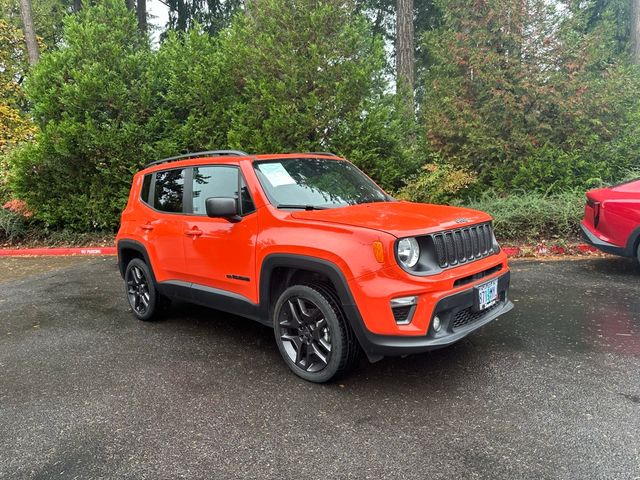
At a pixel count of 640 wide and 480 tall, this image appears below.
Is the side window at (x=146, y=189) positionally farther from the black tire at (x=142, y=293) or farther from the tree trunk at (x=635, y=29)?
the tree trunk at (x=635, y=29)

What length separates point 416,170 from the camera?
9.80 m

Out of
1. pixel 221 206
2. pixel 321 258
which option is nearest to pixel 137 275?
pixel 221 206

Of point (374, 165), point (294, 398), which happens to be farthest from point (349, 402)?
point (374, 165)

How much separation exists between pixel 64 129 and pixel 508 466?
33.1 feet

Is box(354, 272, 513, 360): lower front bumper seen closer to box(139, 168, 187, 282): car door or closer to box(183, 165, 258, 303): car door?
box(183, 165, 258, 303): car door

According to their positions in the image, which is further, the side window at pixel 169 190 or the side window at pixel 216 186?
the side window at pixel 169 190

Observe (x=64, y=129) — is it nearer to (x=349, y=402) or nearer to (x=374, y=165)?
(x=374, y=165)

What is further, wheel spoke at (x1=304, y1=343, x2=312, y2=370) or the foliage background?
the foliage background

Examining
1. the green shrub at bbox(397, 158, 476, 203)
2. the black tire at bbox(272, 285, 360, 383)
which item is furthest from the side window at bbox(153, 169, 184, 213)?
the green shrub at bbox(397, 158, 476, 203)

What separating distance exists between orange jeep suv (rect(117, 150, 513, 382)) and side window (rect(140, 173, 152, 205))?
23 centimetres

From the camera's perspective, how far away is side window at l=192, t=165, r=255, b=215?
12.8 ft

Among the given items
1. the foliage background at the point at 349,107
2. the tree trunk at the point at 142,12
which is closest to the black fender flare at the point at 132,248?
the foliage background at the point at 349,107

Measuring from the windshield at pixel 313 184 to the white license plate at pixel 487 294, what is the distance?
52.5 inches

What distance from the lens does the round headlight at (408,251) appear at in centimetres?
307
